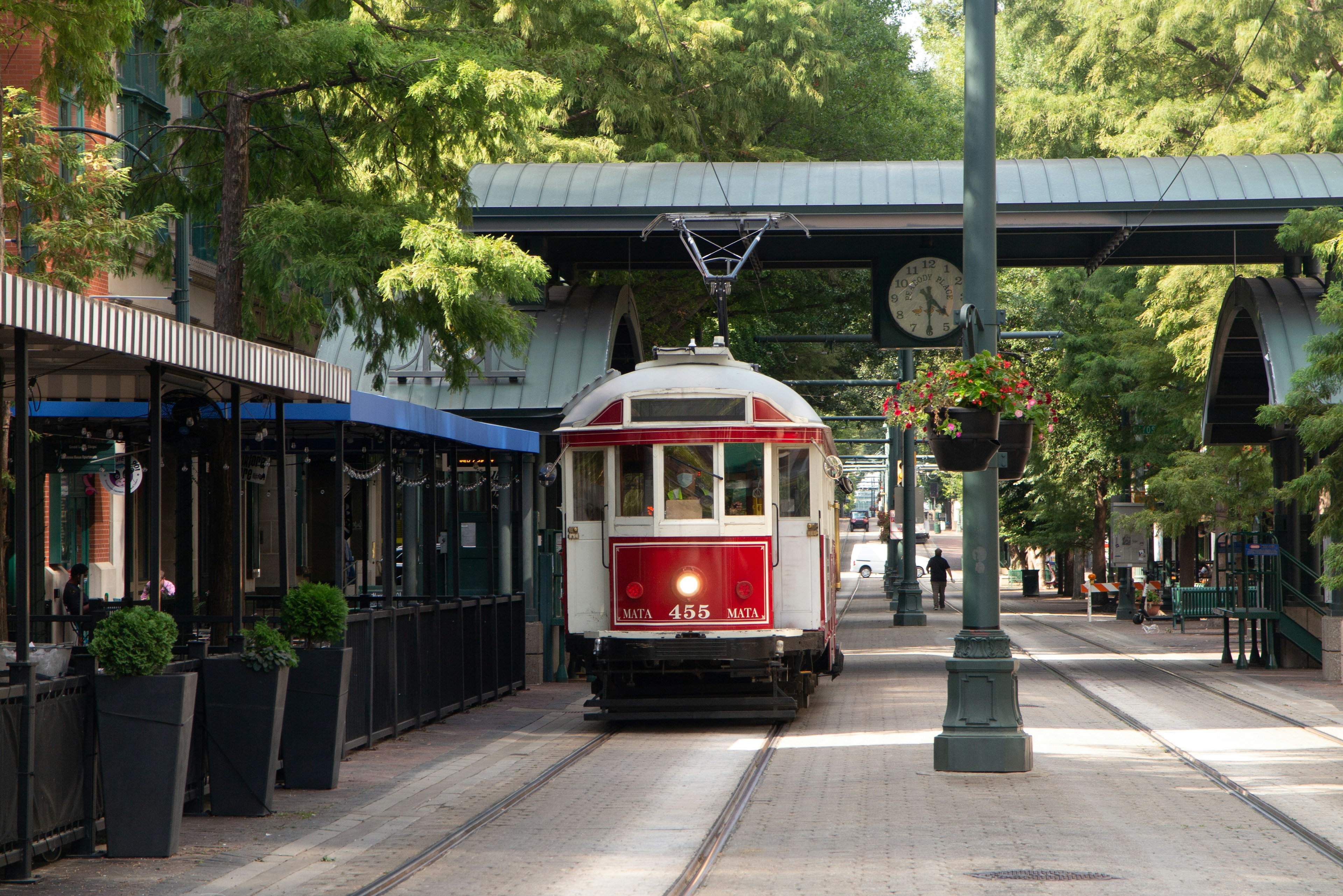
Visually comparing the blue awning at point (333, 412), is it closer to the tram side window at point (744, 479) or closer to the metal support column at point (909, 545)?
the tram side window at point (744, 479)

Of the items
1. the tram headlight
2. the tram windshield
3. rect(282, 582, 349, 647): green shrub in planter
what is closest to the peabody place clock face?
the tram windshield

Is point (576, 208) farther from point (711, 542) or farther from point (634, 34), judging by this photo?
point (634, 34)

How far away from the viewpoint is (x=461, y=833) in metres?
9.61

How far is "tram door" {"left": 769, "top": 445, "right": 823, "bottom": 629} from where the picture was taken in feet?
51.5

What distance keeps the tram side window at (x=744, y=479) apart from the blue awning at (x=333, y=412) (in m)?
2.83

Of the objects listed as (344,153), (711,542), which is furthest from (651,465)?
(344,153)

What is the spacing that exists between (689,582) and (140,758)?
7.37 m

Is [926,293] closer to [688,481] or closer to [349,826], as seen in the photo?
[688,481]

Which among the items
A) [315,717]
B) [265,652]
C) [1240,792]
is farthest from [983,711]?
[265,652]

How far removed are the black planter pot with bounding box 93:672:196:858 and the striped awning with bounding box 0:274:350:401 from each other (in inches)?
74.2

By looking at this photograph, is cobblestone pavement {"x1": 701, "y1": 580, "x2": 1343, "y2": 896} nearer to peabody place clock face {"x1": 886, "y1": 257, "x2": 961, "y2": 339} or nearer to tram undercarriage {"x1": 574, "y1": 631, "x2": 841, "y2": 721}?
tram undercarriage {"x1": 574, "y1": 631, "x2": 841, "y2": 721}

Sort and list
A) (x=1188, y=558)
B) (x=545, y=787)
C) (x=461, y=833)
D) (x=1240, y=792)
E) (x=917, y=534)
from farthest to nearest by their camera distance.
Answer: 1. (x=917, y=534)
2. (x=1188, y=558)
3. (x=545, y=787)
4. (x=1240, y=792)
5. (x=461, y=833)

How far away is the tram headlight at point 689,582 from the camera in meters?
15.3

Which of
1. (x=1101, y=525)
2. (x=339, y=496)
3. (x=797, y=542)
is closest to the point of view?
(x=339, y=496)
